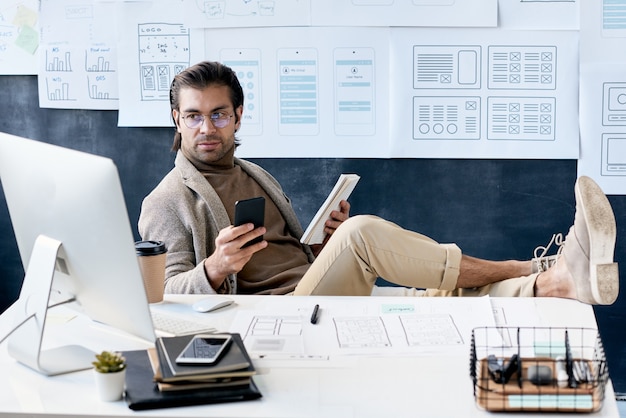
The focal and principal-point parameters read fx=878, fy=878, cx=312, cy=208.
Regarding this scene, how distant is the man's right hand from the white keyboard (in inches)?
11.3

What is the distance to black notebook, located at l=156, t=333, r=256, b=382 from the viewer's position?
146 centimetres

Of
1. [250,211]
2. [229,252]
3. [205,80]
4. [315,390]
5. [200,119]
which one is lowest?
[315,390]

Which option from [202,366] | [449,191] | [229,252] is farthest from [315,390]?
[449,191]

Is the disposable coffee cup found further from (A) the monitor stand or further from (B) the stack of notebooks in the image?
(B) the stack of notebooks

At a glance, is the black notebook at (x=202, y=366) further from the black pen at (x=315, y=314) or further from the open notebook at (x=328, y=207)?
the open notebook at (x=328, y=207)

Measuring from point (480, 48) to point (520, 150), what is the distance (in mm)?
398

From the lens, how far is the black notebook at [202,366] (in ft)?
4.79

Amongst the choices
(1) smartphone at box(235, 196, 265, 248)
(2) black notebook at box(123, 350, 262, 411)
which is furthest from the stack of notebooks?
(1) smartphone at box(235, 196, 265, 248)

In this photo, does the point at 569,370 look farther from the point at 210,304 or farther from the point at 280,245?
the point at 280,245

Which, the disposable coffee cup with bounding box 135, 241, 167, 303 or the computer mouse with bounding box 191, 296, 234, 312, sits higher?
the disposable coffee cup with bounding box 135, 241, 167, 303

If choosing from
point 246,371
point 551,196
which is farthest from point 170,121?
point 246,371

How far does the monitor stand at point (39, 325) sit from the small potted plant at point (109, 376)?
0.56ft

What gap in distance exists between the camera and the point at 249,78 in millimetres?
3293

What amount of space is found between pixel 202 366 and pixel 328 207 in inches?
43.6
